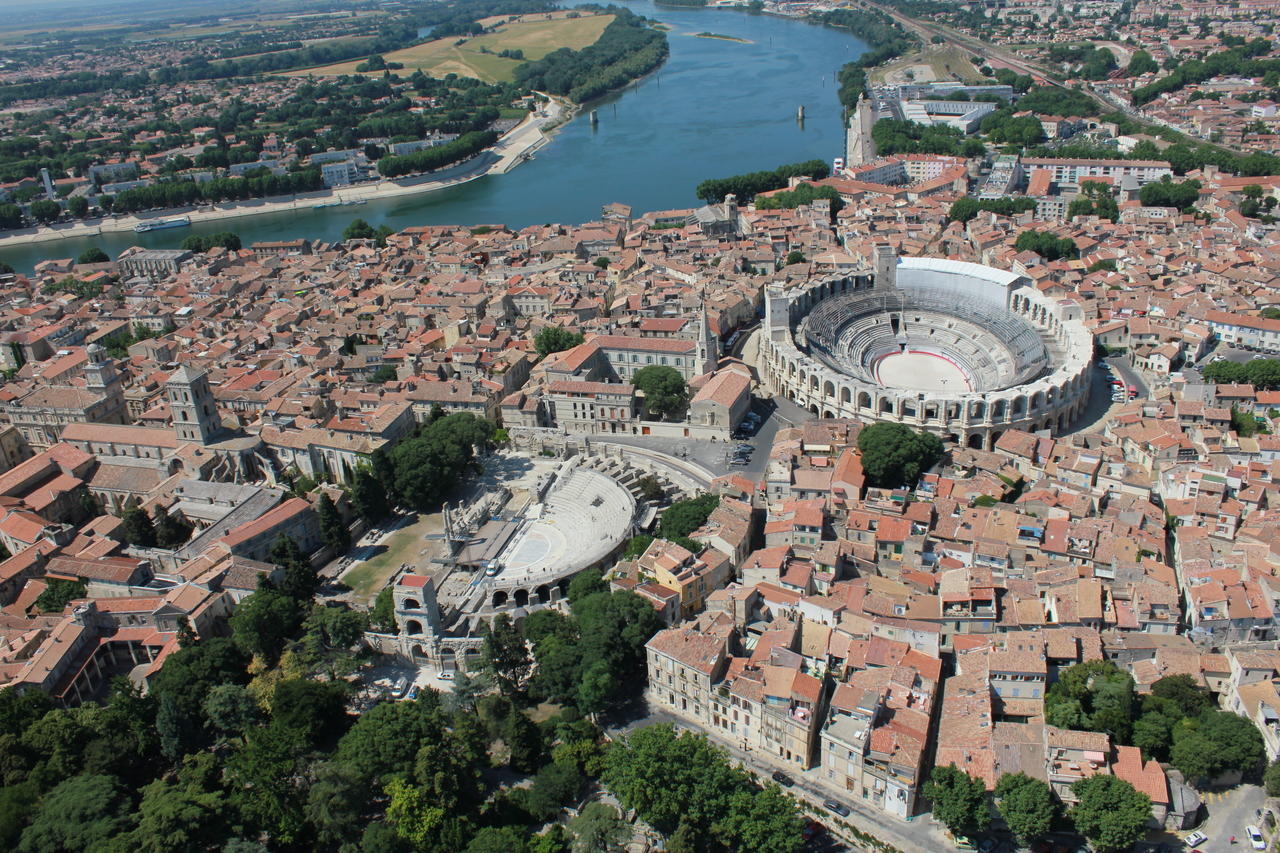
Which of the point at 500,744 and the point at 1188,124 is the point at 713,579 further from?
the point at 1188,124

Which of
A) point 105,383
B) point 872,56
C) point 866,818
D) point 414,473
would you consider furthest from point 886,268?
point 872,56

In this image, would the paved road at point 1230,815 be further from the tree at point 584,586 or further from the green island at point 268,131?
the green island at point 268,131

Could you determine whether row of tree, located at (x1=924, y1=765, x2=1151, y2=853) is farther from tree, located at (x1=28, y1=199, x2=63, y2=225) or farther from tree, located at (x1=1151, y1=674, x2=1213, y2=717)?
tree, located at (x1=28, y1=199, x2=63, y2=225)

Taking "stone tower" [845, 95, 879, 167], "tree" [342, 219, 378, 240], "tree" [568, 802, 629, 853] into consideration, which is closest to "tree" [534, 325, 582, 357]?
"tree" [568, 802, 629, 853]

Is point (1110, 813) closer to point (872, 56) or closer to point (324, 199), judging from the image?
point (324, 199)

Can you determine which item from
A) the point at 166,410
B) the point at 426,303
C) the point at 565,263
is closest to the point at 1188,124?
the point at 565,263

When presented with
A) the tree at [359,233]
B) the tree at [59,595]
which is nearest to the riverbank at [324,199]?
the tree at [359,233]
